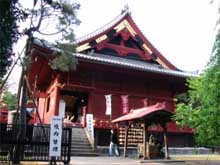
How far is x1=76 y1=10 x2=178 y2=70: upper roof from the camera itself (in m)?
26.1

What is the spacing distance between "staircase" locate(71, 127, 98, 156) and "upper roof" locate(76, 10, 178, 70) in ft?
24.6

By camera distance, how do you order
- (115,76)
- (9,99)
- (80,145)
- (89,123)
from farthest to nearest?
1. (9,99)
2. (115,76)
3. (89,123)
4. (80,145)

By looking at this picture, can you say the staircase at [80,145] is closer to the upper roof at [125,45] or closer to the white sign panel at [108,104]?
the white sign panel at [108,104]

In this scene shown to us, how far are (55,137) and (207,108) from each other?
5786 mm

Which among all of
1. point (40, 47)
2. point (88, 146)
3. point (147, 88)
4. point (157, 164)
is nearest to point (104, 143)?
point (88, 146)

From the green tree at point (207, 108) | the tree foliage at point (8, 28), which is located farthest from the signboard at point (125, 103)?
the tree foliage at point (8, 28)

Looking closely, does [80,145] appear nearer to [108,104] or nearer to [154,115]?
[108,104]

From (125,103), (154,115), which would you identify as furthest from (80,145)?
(125,103)

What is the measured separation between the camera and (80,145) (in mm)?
18859

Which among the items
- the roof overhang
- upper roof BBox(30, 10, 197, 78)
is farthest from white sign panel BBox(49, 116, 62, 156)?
upper roof BBox(30, 10, 197, 78)

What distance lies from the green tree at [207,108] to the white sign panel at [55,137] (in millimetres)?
5394

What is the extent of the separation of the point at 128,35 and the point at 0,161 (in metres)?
17.3

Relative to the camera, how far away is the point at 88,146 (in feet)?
62.2

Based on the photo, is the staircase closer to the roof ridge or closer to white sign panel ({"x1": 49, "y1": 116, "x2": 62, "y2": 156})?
white sign panel ({"x1": 49, "y1": 116, "x2": 62, "y2": 156})
